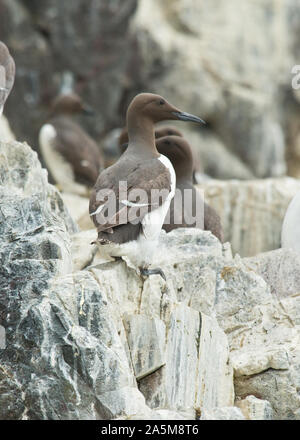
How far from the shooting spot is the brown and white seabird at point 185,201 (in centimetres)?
790

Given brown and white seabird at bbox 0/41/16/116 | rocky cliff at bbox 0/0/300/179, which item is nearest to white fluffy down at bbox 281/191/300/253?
brown and white seabird at bbox 0/41/16/116

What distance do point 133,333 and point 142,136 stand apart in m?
1.99

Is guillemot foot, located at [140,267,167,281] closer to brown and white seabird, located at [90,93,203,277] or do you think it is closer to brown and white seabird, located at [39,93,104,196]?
brown and white seabird, located at [90,93,203,277]

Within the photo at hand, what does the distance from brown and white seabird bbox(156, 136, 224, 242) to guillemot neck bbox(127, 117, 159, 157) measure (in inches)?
34.9

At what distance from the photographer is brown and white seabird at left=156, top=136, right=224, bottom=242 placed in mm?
7898

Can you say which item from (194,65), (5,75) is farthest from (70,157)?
(194,65)

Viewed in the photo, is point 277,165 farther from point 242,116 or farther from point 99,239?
point 99,239

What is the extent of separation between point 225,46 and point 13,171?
532 inches

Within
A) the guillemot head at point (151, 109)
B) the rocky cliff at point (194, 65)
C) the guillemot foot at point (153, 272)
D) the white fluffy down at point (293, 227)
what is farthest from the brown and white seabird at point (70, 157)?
the rocky cliff at point (194, 65)

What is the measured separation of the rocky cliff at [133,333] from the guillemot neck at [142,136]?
27.5 inches

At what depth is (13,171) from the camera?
6.95m

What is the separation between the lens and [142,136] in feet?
23.3

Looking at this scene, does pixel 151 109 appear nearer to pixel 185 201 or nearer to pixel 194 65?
pixel 185 201
